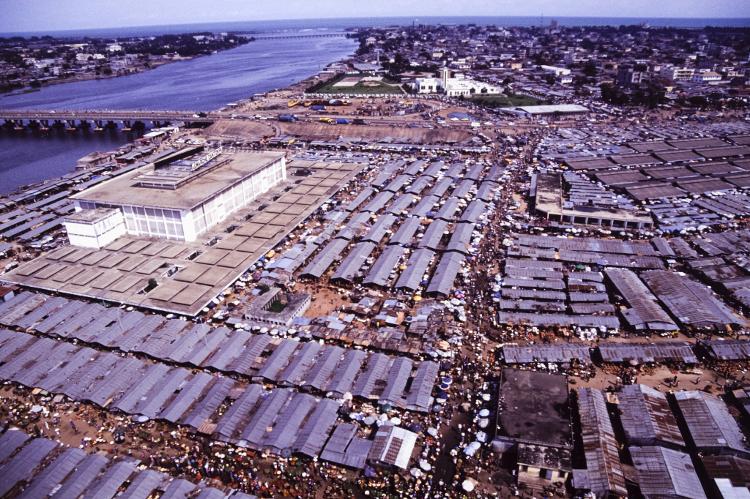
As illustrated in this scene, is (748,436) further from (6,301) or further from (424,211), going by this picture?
(6,301)

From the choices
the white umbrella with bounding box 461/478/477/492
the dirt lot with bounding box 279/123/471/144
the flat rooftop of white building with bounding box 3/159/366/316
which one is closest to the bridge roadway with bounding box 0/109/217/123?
the dirt lot with bounding box 279/123/471/144

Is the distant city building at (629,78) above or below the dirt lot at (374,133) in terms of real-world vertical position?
above

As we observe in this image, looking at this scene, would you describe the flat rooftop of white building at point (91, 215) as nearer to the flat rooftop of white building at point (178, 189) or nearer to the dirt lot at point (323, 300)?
the flat rooftop of white building at point (178, 189)

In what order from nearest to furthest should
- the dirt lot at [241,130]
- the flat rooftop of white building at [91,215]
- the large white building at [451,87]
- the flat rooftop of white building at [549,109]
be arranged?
1. the flat rooftop of white building at [91,215]
2. the dirt lot at [241,130]
3. the flat rooftop of white building at [549,109]
4. the large white building at [451,87]

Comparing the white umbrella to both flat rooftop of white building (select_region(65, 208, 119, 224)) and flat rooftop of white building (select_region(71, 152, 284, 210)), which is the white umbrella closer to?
flat rooftop of white building (select_region(71, 152, 284, 210))

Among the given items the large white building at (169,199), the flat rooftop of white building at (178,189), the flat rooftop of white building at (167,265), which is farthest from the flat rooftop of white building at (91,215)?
the flat rooftop of white building at (167,265)

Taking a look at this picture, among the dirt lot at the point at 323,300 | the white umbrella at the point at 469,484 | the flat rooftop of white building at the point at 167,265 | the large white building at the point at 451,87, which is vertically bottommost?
the white umbrella at the point at 469,484
